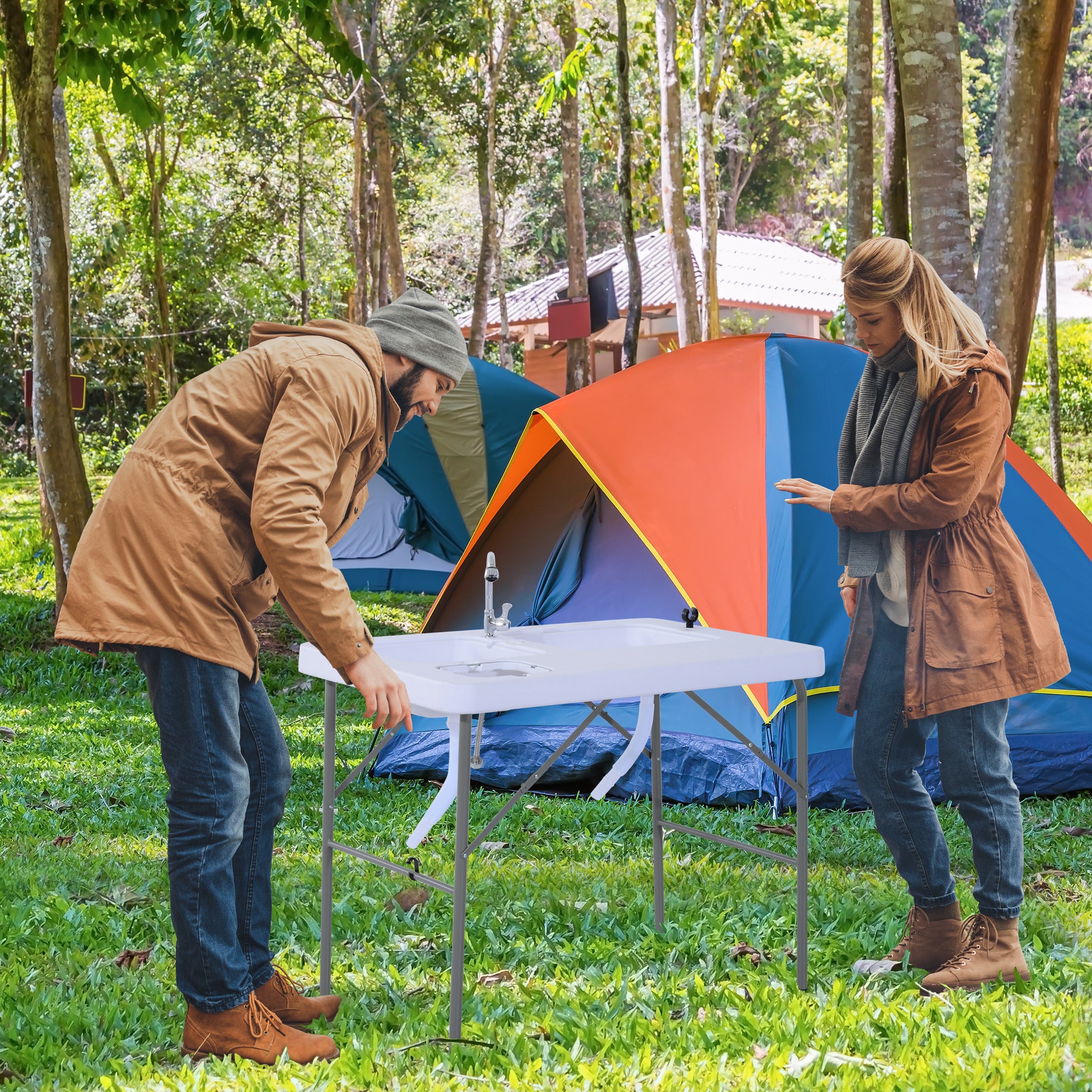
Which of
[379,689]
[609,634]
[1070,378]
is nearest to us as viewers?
[379,689]

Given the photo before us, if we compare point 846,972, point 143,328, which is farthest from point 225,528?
point 143,328

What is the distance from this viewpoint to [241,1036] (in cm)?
228

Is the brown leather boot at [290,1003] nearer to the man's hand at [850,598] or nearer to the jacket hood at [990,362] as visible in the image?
the man's hand at [850,598]

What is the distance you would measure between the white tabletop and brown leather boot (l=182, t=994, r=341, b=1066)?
0.65 meters

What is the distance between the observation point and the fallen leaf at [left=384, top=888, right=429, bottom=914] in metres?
3.41

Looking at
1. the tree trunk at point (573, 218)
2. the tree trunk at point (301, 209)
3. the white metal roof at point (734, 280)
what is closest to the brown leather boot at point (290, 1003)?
the tree trunk at point (573, 218)

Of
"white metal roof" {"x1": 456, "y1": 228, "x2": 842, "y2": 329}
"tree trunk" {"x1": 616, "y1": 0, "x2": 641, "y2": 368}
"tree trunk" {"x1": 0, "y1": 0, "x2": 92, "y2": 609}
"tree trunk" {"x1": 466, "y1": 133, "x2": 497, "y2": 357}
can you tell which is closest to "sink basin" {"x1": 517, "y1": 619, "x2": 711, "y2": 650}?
"tree trunk" {"x1": 0, "y1": 0, "x2": 92, "y2": 609}

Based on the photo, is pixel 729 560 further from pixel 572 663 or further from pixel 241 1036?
pixel 241 1036

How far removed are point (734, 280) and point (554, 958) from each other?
58.2 ft

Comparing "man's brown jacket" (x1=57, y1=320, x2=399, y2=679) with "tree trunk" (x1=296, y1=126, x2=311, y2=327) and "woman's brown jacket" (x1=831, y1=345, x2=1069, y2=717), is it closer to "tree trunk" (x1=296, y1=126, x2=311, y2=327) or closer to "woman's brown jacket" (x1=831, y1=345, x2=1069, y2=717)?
"woman's brown jacket" (x1=831, y1=345, x2=1069, y2=717)

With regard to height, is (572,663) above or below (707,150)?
below

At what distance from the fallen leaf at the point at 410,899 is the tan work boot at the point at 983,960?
1413 mm

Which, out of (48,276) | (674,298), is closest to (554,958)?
(48,276)

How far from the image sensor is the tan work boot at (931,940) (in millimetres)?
2750
